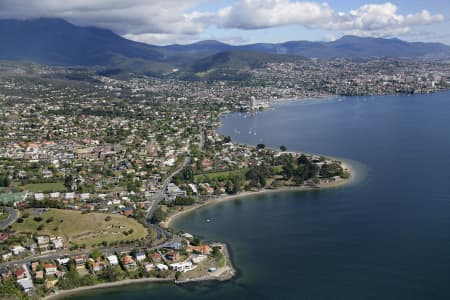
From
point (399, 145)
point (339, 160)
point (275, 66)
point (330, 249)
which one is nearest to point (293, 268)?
point (330, 249)

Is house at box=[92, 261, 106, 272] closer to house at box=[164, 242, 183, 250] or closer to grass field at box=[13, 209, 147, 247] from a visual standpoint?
grass field at box=[13, 209, 147, 247]

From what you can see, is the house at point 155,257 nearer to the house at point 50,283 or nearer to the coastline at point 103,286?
the coastline at point 103,286

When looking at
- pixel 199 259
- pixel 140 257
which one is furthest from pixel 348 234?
pixel 140 257

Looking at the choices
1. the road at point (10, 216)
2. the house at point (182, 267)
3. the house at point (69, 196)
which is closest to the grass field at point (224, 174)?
the house at point (69, 196)

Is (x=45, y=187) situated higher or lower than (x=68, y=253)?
higher

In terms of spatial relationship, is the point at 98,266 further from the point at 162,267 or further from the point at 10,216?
the point at 10,216

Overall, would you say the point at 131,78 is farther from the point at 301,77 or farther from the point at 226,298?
the point at 226,298
